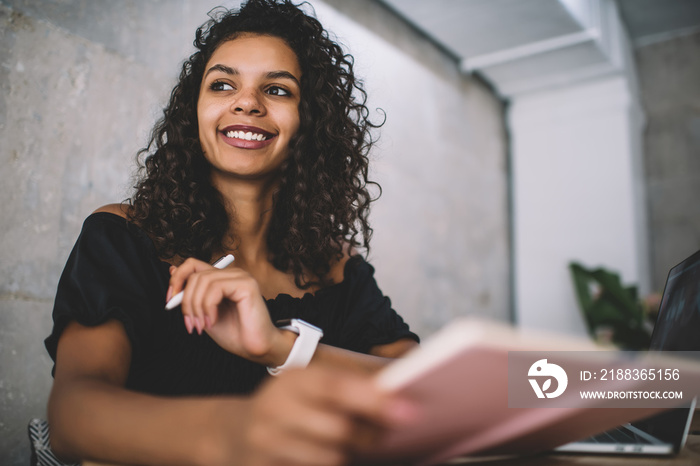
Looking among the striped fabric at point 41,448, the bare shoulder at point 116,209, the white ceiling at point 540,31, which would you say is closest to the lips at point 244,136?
the bare shoulder at point 116,209

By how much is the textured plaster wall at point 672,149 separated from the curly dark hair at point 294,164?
11.4 feet

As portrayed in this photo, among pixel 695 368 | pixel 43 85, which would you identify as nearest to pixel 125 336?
pixel 695 368

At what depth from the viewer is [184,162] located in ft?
4.88

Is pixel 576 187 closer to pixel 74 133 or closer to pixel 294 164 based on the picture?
pixel 294 164

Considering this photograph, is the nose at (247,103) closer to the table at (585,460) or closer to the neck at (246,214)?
the neck at (246,214)

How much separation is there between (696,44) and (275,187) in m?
4.21

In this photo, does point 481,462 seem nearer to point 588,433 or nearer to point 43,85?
point 588,433

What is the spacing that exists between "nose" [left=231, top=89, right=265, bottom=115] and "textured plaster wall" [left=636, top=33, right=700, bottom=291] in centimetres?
384

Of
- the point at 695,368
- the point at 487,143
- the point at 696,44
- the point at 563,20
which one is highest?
the point at 696,44

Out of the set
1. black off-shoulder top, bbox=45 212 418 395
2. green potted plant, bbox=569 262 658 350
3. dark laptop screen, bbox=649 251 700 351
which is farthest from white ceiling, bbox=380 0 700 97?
dark laptop screen, bbox=649 251 700 351

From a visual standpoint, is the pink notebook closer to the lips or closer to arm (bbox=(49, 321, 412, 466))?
arm (bbox=(49, 321, 412, 466))

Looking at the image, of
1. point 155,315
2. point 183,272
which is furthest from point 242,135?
point 183,272

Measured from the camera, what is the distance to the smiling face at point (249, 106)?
1433 mm

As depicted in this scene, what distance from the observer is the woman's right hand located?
A: 38cm
